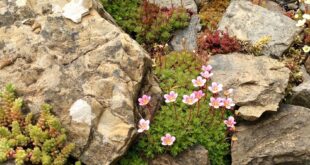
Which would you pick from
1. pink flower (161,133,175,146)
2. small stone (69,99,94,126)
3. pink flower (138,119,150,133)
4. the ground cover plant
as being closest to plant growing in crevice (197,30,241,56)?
the ground cover plant

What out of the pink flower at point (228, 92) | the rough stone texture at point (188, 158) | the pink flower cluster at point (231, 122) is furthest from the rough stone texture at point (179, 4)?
the rough stone texture at point (188, 158)

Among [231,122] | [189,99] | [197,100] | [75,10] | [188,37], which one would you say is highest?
[75,10]

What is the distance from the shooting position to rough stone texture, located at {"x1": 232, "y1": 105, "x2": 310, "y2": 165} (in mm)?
6891

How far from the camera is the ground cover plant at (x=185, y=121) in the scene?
263 inches

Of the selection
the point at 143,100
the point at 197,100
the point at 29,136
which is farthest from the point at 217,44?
the point at 29,136

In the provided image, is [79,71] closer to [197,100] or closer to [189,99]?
[189,99]

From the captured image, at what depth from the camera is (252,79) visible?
24.8ft

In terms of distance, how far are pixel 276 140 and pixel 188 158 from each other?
4.45ft

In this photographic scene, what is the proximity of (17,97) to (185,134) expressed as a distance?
240 centimetres

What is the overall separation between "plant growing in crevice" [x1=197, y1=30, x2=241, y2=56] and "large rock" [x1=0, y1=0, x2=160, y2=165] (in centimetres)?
177

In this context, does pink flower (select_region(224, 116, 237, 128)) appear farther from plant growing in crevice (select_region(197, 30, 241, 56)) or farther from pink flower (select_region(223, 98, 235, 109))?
plant growing in crevice (select_region(197, 30, 241, 56))

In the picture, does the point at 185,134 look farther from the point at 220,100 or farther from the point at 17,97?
the point at 17,97

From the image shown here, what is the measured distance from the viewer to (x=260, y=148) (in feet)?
23.0

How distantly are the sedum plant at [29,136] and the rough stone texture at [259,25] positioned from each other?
4001mm
